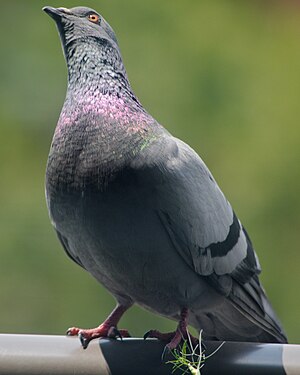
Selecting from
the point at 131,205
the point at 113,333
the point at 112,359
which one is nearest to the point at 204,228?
the point at 131,205

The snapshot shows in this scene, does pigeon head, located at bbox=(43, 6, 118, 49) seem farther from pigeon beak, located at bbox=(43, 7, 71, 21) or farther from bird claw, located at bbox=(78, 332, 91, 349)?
bird claw, located at bbox=(78, 332, 91, 349)

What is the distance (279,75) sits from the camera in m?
9.06

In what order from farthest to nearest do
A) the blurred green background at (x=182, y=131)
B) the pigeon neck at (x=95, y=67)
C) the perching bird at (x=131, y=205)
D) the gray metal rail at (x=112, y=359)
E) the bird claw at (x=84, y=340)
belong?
1. the blurred green background at (x=182, y=131)
2. the pigeon neck at (x=95, y=67)
3. the perching bird at (x=131, y=205)
4. the bird claw at (x=84, y=340)
5. the gray metal rail at (x=112, y=359)

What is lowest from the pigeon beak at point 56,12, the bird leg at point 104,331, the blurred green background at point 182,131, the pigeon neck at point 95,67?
the blurred green background at point 182,131

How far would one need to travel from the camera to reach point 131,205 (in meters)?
4.04

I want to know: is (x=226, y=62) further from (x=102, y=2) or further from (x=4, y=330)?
(x=4, y=330)

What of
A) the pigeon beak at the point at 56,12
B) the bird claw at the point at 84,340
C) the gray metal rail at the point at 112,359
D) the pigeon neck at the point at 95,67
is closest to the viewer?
the gray metal rail at the point at 112,359

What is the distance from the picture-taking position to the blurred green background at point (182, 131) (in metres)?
8.33

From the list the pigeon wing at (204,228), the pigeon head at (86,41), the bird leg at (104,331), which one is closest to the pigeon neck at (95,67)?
the pigeon head at (86,41)

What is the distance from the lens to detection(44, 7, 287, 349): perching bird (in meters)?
4.05

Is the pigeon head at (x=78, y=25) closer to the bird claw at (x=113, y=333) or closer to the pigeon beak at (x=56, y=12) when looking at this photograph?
the pigeon beak at (x=56, y=12)

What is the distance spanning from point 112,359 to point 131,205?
0.65m

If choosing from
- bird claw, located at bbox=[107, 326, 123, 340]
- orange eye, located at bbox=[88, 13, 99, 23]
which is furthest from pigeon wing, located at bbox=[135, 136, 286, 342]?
orange eye, located at bbox=[88, 13, 99, 23]

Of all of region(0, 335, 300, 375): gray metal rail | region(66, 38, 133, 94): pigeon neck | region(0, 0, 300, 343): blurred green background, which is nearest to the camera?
region(0, 335, 300, 375): gray metal rail
